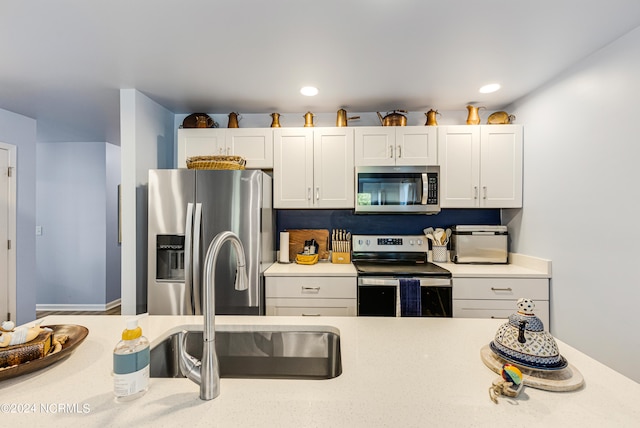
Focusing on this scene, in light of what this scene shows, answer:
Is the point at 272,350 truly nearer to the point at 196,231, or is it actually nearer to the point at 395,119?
the point at 196,231

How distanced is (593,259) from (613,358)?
0.58 m

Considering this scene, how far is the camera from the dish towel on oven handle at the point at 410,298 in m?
2.46

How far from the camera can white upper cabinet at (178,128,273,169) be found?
2906 mm

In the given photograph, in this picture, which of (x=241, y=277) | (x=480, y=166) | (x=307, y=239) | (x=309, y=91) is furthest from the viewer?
(x=307, y=239)

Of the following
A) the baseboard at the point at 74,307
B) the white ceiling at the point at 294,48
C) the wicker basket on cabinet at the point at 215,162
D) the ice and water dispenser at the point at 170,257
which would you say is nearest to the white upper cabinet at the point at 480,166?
the white ceiling at the point at 294,48

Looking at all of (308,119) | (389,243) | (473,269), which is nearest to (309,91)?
(308,119)

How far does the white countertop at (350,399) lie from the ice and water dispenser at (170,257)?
141cm

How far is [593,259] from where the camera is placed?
2.02 metres

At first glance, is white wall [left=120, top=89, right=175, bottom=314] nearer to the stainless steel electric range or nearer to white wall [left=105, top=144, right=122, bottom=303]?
the stainless steel electric range

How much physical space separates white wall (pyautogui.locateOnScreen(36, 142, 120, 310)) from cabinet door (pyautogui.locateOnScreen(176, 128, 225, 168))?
239cm

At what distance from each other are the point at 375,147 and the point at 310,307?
1.49 meters

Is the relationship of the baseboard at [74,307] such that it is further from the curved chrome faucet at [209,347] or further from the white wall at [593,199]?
the white wall at [593,199]

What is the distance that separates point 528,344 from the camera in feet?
2.97

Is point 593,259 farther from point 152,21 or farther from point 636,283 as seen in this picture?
point 152,21
